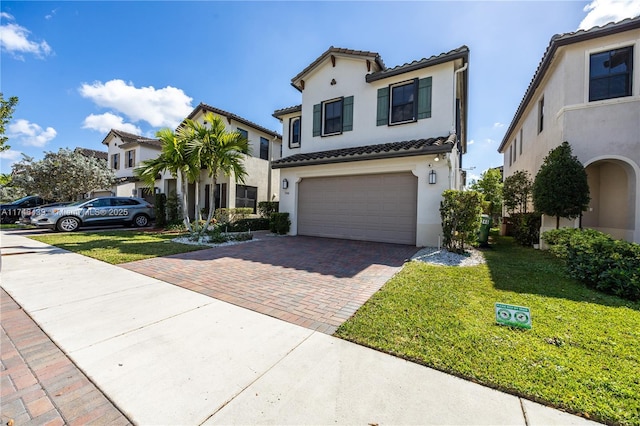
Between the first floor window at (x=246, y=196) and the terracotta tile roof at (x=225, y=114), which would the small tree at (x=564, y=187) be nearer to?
the first floor window at (x=246, y=196)

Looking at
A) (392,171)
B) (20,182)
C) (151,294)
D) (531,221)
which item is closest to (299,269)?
(151,294)


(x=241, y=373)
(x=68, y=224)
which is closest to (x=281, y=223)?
(x=241, y=373)

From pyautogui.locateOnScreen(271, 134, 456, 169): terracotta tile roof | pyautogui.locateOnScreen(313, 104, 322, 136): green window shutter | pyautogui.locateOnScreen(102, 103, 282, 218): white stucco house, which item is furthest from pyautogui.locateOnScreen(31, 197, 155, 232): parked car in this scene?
pyautogui.locateOnScreen(313, 104, 322, 136): green window shutter

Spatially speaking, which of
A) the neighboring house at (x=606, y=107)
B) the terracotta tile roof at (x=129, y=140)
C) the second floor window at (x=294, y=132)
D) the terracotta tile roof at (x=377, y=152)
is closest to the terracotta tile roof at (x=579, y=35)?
the neighboring house at (x=606, y=107)

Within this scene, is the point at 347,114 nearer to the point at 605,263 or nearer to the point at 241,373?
the point at 605,263

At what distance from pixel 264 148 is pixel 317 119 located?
6550 millimetres

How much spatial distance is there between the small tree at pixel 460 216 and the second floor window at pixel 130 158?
22.9m

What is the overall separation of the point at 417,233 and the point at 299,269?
15.9ft

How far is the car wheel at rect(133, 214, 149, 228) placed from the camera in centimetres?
1540

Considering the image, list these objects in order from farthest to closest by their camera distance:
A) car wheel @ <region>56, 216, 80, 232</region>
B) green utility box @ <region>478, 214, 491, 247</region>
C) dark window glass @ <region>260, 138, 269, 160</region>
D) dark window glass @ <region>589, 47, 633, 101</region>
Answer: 1. dark window glass @ <region>260, 138, 269, 160</region>
2. car wheel @ <region>56, 216, 80, 232</region>
3. green utility box @ <region>478, 214, 491, 247</region>
4. dark window glass @ <region>589, 47, 633, 101</region>

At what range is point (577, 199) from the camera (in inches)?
309

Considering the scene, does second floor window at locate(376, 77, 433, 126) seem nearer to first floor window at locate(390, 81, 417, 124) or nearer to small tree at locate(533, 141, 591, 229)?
first floor window at locate(390, 81, 417, 124)

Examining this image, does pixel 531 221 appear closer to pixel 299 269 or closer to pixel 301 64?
pixel 299 269

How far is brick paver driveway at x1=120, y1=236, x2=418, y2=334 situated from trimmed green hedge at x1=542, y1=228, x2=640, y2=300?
11.6 ft
